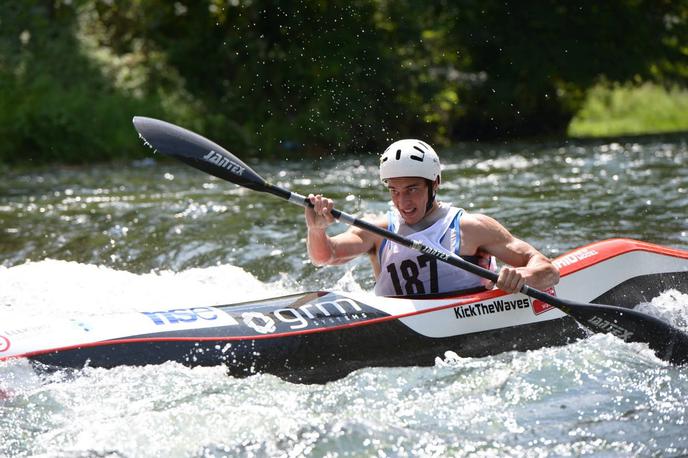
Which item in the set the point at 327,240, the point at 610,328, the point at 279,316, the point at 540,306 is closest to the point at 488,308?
the point at 540,306

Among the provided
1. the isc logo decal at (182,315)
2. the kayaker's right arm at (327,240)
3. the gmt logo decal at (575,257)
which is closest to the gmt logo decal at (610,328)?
the gmt logo decal at (575,257)

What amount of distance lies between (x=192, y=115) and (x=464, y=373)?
12.3 meters

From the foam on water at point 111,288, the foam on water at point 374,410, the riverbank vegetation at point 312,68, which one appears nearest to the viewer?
the foam on water at point 374,410

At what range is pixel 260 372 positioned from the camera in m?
4.77

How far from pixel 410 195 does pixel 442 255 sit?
0.38 metres

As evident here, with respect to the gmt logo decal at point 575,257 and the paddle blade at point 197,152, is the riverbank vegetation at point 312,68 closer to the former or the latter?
the gmt logo decal at point 575,257

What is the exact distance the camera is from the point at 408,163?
530 cm

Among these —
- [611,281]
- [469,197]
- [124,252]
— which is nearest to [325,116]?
[469,197]

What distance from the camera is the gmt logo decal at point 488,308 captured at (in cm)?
523

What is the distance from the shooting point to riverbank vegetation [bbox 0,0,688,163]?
16203mm

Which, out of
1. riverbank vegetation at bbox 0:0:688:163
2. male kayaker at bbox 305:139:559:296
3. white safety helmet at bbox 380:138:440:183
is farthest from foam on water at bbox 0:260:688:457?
riverbank vegetation at bbox 0:0:688:163

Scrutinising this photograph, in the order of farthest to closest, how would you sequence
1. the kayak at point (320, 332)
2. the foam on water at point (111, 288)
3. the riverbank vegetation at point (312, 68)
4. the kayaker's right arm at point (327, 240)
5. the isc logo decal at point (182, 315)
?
1. the riverbank vegetation at point (312, 68)
2. the foam on water at point (111, 288)
3. the kayaker's right arm at point (327, 240)
4. the isc logo decal at point (182, 315)
5. the kayak at point (320, 332)

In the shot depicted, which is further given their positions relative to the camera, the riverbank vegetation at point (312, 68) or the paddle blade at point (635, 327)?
the riverbank vegetation at point (312, 68)

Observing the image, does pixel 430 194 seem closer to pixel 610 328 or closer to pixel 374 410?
pixel 610 328
